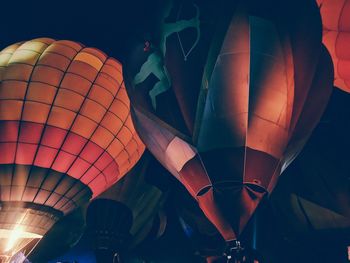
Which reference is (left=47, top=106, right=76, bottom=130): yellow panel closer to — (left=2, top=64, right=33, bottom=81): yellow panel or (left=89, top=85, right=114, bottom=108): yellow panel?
(left=89, top=85, right=114, bottom=108): yellow panel

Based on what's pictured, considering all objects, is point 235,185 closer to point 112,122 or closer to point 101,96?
point 112,122

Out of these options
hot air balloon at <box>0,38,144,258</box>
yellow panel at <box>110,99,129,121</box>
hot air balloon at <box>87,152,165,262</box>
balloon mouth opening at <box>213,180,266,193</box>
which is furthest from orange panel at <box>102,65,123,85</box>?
balloon mouth opening at <box>213,180,266,193</box>

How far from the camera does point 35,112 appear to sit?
4.57 metres

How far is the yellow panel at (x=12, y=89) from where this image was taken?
454 cm

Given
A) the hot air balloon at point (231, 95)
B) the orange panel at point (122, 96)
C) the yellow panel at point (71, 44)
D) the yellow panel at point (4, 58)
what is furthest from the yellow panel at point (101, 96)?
the yellow panel at point (4, 58)

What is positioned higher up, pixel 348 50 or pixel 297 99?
pixel 348 50

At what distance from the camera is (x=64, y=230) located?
237 inches

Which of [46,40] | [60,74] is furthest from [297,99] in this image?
[46,40]

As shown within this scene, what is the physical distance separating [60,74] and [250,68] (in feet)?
7.45

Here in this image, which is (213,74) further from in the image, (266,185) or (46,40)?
(46,40)

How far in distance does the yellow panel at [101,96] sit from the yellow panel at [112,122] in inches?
4.9

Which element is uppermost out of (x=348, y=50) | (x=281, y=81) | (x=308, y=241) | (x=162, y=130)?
(x=348, y=50)

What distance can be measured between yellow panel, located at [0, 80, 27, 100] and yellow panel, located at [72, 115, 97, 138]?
0.64 meters

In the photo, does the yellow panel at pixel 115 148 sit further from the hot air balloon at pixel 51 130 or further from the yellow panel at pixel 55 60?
the yellow panel at pixel 55 60
